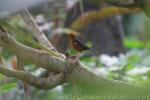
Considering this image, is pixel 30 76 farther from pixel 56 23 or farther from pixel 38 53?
pixel 56 23

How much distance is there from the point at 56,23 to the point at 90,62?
2.36 feet

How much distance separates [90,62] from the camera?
247 centimetres

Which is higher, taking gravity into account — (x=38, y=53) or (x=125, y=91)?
(x=38, y=53)

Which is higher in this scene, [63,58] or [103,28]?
[103,28]

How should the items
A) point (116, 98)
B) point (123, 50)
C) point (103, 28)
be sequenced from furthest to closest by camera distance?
point (103, 28) < point (123, 50) < point (116, 98)

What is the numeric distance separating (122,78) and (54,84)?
2.75ft

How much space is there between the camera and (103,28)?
3.88 meters

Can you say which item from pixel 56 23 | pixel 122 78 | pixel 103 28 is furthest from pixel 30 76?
pixel 103 28

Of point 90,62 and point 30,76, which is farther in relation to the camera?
point 90,62

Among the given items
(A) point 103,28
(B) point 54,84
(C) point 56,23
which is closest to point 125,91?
(B) point 54,84

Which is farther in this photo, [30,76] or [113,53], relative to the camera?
[113,53]

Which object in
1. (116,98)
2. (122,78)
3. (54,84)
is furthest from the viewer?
(122,78)

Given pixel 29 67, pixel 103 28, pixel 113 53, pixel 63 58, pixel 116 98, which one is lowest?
pixel 116 98

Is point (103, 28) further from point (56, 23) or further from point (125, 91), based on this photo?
point (125, 91)
